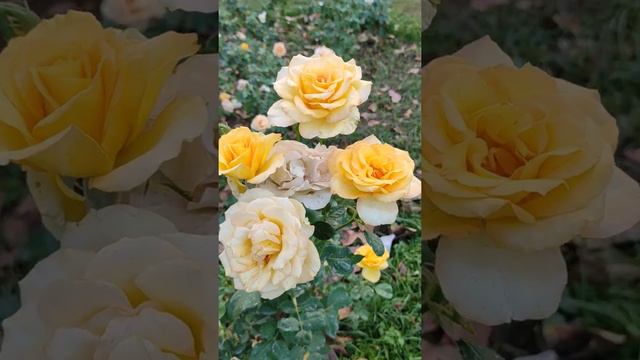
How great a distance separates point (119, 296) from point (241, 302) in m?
0.42

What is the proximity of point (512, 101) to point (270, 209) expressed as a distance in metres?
0.49

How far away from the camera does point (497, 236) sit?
0.93m

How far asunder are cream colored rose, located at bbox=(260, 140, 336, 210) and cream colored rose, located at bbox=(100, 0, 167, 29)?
1.42 feet

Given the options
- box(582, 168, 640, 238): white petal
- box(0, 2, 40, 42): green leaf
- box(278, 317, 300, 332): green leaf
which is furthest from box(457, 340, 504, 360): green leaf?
box(0, 2, 40, 42): green leaf

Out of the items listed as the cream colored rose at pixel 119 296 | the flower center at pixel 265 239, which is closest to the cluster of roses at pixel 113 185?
the cream colored rose at pixel 119 296

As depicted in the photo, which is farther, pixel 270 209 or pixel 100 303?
pixel 270 209

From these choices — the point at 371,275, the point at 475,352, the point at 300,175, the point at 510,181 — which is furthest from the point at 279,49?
the point at 475,352

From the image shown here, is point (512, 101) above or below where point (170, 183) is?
above

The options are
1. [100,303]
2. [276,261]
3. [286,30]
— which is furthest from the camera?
[286,30]

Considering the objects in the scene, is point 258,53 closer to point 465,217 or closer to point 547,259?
point 465,217

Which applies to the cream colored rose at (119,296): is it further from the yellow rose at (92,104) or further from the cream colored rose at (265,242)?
the cream colored rose at (265,242)

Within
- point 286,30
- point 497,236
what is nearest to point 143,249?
point 497,236

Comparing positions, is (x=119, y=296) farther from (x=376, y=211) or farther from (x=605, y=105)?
(x=605, y=105)

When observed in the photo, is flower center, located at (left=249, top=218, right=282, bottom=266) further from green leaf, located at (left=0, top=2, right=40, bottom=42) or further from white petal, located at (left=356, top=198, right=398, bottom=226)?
green leaf, located at (left=0, top=2, right=40, bottom=42)
